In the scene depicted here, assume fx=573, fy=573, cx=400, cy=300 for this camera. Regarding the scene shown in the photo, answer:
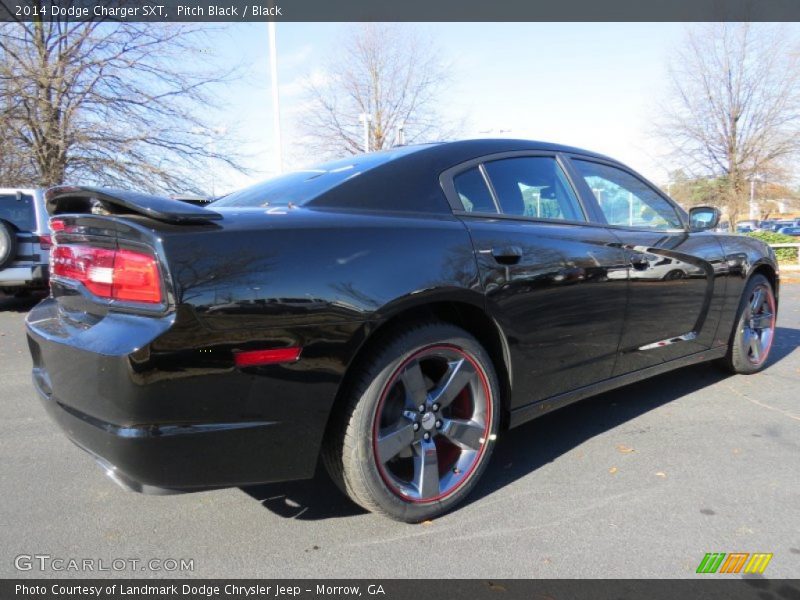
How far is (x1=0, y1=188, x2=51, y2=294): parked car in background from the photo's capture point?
8.04 m

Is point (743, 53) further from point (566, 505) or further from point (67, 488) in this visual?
point (67, 488)

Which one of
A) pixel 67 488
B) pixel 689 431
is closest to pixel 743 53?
pixel 689 431

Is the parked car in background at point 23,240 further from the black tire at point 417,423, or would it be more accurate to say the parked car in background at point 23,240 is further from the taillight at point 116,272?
the black tire at point 417,423

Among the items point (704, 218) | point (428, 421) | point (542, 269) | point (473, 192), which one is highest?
point (473, 192)

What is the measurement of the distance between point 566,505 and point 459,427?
610 mm

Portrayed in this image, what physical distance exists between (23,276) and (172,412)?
7.86 meters

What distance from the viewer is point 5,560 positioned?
2172 mm

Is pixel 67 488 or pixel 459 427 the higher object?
pixel 459 427

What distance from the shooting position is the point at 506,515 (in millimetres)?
2504

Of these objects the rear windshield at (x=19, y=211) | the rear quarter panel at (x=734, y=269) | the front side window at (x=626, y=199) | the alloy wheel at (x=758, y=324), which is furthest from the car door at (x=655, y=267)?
the rear windshield at (x=19, y=211)

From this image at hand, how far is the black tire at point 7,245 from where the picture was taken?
7.93 metres

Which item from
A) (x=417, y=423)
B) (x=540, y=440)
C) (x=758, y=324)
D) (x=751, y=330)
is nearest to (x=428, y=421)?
(x=417, y=423)

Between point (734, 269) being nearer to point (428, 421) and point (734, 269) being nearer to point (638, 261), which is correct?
point (638, 261)
